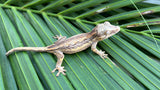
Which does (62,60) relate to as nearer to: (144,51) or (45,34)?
(45,34)

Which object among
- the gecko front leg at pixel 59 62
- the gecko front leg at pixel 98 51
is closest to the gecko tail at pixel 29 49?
the gecko front leg at pixel 59 62

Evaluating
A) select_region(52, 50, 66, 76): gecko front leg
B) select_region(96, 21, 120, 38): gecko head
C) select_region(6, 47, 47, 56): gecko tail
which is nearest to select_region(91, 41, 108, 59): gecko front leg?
select_region(96, 21, 120, 38): gecko head

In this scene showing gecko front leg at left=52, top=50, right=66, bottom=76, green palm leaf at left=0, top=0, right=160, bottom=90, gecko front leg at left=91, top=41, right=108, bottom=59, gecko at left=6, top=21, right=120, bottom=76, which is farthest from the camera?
gecko at left=6, top=21, right=120, bottom=76

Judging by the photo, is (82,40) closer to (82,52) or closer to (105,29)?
(82,52)

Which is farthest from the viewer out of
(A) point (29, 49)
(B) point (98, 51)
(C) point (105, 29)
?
(C) point (105, 29)

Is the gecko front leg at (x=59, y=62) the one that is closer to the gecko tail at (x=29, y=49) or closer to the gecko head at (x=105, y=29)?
the gecko tail at (x=29, y=49)

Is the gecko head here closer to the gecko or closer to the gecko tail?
the gecko

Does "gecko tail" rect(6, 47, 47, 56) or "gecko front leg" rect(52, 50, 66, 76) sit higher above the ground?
"gecko tail" rect(6, 47, 47, 56)

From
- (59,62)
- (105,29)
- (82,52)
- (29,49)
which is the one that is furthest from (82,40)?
(29,49)
